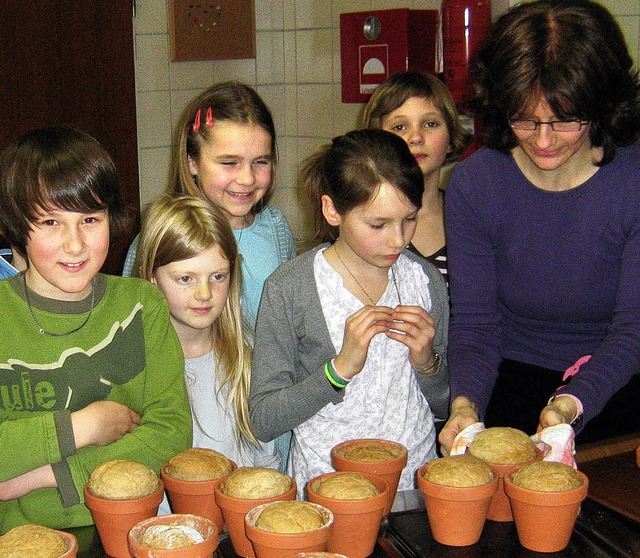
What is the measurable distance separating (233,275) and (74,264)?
47 centimetres

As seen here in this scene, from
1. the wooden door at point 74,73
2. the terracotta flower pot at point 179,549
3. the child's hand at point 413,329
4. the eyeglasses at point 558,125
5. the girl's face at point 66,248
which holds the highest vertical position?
the wooden door at point 74,73

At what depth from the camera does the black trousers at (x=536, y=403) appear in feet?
5.31

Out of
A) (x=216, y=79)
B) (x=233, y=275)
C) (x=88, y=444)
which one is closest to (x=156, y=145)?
(x=216, y=79)

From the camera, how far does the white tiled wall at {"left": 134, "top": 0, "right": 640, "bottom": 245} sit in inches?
133

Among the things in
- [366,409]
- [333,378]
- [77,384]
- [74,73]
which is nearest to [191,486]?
[77,384]

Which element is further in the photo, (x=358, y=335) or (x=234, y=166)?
(x=234, y=166)

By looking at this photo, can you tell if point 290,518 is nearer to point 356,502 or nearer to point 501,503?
point 356,502

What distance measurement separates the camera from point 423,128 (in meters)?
2.13

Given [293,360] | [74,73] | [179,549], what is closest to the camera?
[179,549]

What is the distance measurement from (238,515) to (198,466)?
0.40 ft

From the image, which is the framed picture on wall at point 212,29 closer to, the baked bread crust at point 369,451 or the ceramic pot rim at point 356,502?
the baked bread crust at point 369,451

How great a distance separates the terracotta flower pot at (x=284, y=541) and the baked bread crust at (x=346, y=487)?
0.07 m

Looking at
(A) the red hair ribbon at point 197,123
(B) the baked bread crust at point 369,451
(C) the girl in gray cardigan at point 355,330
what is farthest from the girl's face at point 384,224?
(A) the red hair ribbon at point 197,123

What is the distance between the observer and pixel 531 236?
66.2 inches
